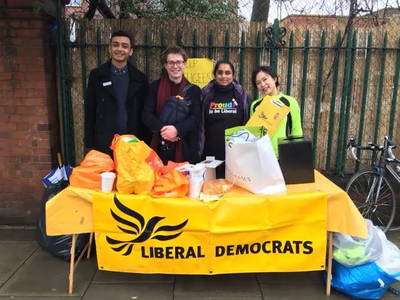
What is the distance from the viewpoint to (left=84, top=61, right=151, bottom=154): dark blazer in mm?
3475

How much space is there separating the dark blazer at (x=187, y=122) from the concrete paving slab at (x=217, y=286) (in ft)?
3.38

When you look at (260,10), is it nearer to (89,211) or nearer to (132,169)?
(132,169)

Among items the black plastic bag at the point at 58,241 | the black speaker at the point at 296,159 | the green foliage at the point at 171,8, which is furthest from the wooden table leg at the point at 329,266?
the green foliage at the point at 171,8

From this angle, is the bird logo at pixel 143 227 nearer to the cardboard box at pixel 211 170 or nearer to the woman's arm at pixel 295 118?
the cardboard box at pixel 211 170

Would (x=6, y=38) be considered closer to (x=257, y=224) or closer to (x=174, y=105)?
(x=174, y=105)

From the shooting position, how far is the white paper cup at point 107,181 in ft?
9.21

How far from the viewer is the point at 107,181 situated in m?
2.82

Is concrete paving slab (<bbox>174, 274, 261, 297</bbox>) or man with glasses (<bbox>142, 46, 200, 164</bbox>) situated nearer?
concrete paving slab (<bbox>174, 274, 261, 297</bbox>)

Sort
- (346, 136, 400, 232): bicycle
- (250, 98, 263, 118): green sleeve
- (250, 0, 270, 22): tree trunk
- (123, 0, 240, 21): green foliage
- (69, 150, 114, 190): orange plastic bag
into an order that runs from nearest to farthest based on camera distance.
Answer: (69, 150, 114, 190): orange plastic bag
(250, 98, 263, 118): green sleeve
(346, 136, 400, 232): bicycle
(250, 0, 270, 22): tree trunk
(123, 0, 240, 21): green foliage

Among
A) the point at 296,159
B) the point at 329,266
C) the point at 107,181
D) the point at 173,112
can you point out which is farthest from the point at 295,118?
the point at 107,181

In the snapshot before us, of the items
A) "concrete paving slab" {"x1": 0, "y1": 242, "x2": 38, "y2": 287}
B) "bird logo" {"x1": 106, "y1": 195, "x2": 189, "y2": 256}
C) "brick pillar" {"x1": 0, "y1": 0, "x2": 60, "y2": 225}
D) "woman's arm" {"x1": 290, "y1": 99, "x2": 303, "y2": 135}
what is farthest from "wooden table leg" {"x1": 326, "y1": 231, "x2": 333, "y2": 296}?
"brick pillar" {"x1": 0, "y1": 0, "x2": 60, "y2": 225}

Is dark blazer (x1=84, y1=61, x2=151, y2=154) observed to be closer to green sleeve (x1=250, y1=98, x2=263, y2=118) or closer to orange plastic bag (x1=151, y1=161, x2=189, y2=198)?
orange plastic bag (x1=151, y1=161, x2=189, y2=198)

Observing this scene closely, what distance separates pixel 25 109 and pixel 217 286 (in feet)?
8.87

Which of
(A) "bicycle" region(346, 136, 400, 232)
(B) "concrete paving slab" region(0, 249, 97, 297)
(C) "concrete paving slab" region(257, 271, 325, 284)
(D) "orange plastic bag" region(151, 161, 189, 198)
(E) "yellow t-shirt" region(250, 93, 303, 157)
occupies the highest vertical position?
(E) "yellow t-shirt" region(250, 93, 303, 157)
